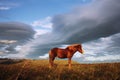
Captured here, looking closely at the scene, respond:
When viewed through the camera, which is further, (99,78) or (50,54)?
(50,54)

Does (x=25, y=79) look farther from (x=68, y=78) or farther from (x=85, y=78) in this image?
(x=85, y=78)

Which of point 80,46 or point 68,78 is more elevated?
point 80,46

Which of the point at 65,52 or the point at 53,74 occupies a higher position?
the point at 65,52

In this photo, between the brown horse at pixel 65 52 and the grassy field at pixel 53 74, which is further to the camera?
the brown horse at pixel 65 52

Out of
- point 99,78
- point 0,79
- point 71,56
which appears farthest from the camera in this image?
point 71,56

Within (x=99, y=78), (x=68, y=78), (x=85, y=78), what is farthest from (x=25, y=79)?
(x=99, y=78)

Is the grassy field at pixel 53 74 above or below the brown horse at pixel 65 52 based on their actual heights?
below

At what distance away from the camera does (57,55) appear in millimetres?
22016

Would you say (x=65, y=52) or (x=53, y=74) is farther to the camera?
(x=65, y=52)

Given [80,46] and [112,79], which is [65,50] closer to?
[80,46]

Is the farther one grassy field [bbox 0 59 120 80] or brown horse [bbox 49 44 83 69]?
brown horse [bbox 49 44 83 69]

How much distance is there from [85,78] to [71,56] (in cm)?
1097

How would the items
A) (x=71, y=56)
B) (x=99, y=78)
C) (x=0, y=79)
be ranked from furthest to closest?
(x=71, y=56) < (x=99, y=78) < (x=0, y=79)

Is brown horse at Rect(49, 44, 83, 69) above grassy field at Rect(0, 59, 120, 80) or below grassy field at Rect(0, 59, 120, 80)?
above
